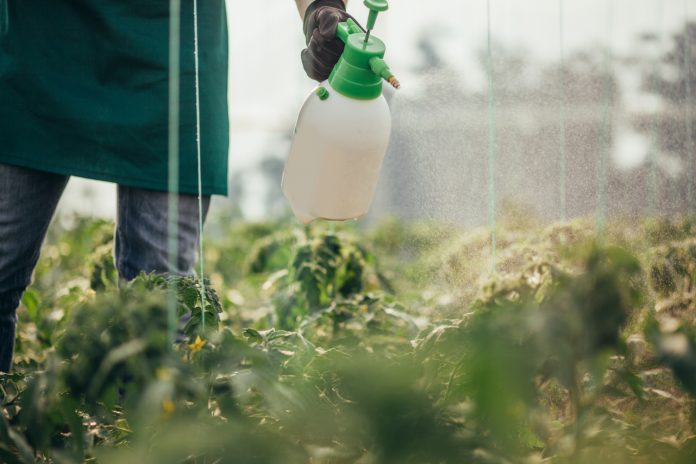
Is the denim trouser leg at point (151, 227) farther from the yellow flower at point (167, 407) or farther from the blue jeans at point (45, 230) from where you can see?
the yellow flower at point (167, 407)

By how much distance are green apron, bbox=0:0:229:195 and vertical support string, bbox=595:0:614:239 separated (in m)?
0.72

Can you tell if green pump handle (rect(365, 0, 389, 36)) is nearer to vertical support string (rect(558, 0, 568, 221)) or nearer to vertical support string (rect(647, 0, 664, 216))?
vertical support string (rect(558, 0, 568, 221))

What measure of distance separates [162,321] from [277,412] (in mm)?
178

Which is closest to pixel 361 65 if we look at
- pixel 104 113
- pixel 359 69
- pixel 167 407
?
pixel 359 69

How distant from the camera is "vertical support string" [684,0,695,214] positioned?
54.6 inches

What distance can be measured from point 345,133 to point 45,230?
0.64 m

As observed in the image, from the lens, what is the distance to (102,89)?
1.36 m

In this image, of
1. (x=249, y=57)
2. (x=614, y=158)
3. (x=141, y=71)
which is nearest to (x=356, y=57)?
(x=141, y=71)

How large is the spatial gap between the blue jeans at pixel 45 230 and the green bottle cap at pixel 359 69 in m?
0.44

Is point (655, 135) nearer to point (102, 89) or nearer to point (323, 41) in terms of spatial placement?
point (323, 41)

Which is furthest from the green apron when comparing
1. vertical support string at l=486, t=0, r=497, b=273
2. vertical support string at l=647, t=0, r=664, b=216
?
vertical support string at l=647, t=0, r=664, b=216

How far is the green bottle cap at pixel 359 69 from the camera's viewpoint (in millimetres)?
1126

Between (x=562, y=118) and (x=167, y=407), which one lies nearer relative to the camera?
(x=167, y=407)

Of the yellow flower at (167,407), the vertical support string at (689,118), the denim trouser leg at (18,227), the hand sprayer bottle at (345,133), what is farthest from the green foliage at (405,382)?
the denim trouser leg at (18,227)
